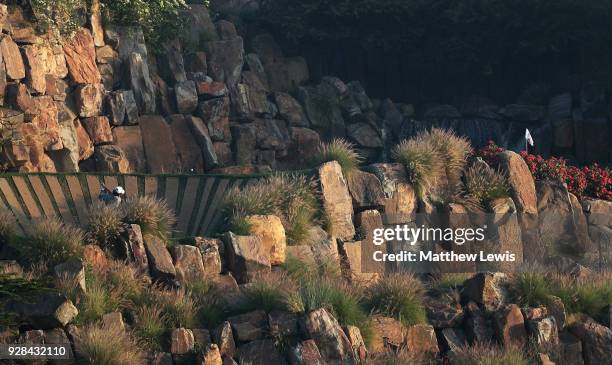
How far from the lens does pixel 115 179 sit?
78.0ft

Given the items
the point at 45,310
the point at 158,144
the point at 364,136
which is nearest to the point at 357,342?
the point at 45,310

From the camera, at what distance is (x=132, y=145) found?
2798 cm

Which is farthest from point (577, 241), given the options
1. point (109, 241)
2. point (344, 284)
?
point (109, 241)

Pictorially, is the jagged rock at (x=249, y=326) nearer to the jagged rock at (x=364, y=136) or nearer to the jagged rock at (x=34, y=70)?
the jagged rock at (x=34, y=70)

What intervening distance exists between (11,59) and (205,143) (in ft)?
19.5

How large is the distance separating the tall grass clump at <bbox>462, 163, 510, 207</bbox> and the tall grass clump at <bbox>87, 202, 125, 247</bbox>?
8713 mm

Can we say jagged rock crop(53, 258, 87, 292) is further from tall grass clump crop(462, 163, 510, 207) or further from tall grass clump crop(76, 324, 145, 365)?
tall grass clump crop(462, 163, 510, 207)

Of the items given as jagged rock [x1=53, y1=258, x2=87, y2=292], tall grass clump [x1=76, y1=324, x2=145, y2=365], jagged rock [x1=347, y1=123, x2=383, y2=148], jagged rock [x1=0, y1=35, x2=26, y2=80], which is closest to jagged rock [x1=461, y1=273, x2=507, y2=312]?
tall grass clump [x1=76, y1=324, x2=145, y2=365]

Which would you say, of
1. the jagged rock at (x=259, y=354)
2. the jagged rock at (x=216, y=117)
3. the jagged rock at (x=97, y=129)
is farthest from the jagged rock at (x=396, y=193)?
the jagged rock at (x=97, y=129)

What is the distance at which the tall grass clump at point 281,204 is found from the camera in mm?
21859

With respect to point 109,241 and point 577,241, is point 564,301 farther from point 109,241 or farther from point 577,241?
point 109,241

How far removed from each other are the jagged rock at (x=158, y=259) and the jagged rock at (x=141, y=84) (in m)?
9.58

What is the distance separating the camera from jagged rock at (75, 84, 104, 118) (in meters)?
27.1

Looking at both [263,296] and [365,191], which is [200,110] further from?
[263,296]
